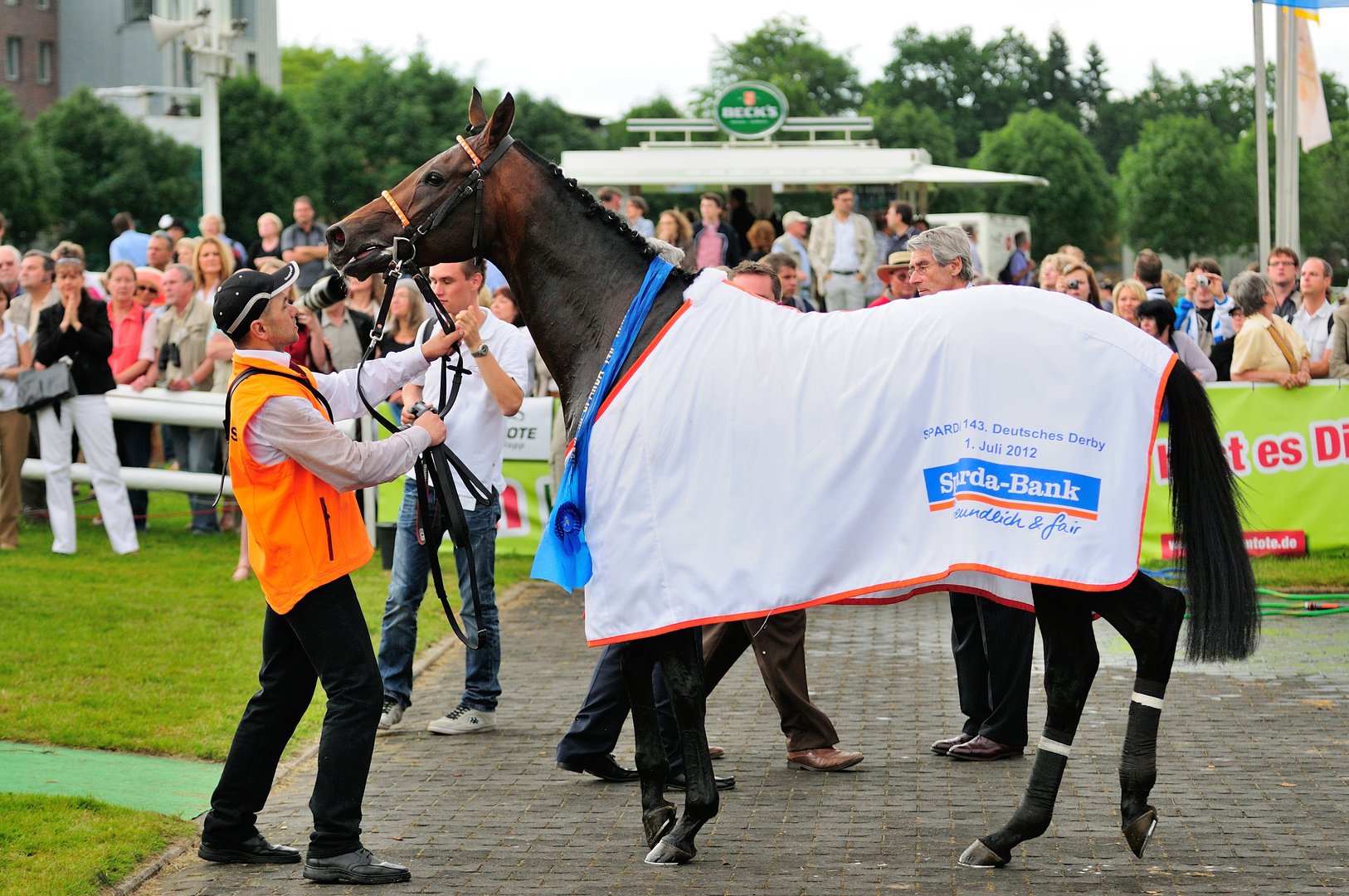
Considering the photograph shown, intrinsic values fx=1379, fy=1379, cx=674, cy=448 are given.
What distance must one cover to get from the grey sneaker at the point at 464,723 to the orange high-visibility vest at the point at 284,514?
6.72 ft

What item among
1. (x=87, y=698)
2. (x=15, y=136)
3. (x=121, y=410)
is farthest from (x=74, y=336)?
(x=15, y=136)

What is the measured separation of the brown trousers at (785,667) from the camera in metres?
5.86

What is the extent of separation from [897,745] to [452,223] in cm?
311

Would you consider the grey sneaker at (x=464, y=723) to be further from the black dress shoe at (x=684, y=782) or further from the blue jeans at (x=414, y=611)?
the black dress shoe at (x=684, y=782)

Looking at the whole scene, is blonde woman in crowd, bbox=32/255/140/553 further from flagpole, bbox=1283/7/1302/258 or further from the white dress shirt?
flagpole, bbox=1283/7/1302/258

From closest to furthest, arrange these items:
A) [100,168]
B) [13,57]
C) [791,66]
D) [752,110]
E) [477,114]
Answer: [477,114] → [752,110] → [100,168] → [13,57] → [791,66]

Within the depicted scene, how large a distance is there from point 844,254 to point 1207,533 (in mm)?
10957

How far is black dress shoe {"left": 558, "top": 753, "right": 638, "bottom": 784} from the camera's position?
5.70m

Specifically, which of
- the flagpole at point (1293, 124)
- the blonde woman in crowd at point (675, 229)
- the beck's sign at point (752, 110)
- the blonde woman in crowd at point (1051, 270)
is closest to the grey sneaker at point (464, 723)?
the blonde woman in crowd at point (1051, 270)

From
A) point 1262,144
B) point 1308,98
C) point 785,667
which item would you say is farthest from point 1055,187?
point 785,667

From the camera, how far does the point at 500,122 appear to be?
15.4 ft

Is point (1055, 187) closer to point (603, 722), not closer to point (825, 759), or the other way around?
point (825, 759)

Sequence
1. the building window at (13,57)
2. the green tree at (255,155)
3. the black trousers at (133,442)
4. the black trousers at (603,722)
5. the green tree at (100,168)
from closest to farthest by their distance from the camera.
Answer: the black trousers at (603,722) → the black trousers at (133,442) → the green tree at (100,168) → the green tree at (255,155) → the building window at (13,57)

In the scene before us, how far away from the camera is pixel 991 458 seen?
4.33 metres
